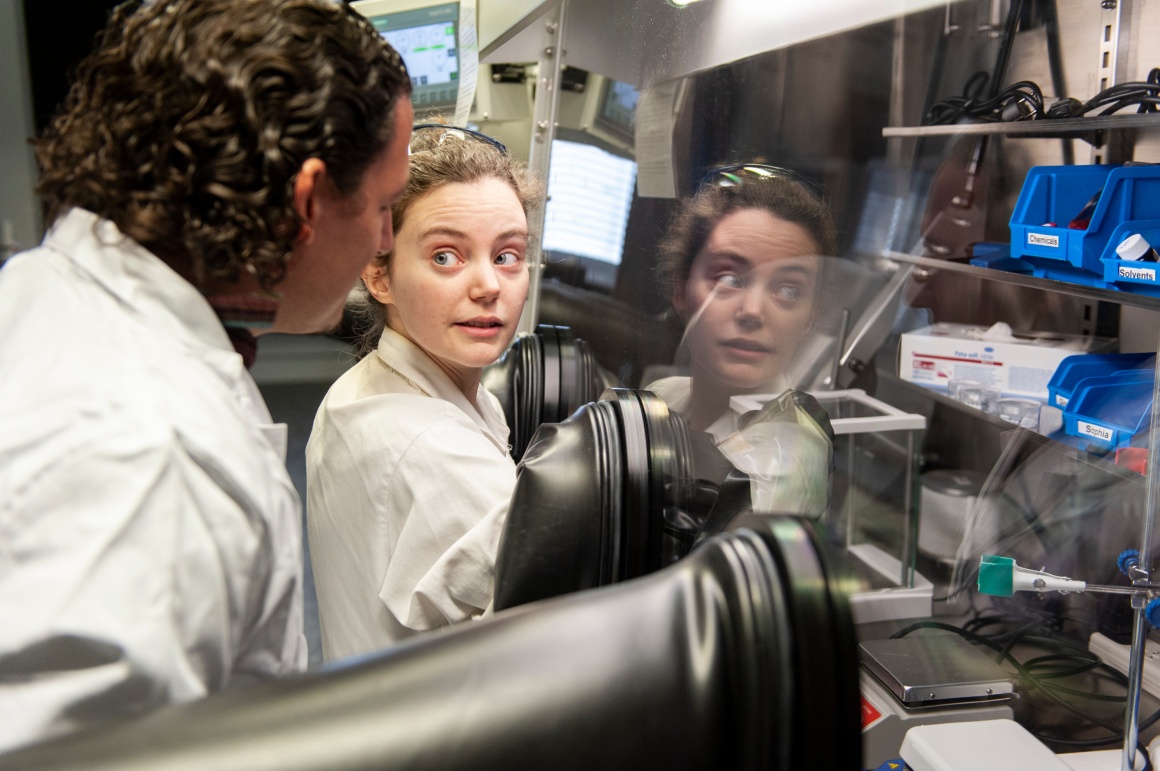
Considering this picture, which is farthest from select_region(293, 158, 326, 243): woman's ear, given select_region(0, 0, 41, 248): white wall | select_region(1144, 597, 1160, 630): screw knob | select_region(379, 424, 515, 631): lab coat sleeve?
select_region(0, 0, 41, 248): white wall

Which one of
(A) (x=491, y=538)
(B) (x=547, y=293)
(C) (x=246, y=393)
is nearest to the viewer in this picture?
(C) (x=246, y=393)

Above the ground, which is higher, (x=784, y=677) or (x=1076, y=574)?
(x=784, y=677)

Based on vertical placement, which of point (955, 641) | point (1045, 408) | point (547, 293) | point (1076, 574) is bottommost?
point (955, 641)

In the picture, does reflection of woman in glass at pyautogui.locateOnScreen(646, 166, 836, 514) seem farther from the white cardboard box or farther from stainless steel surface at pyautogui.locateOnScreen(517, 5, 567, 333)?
stainless steel surface at pyautogui.locateOnScreen(517, 5, 567, 333)

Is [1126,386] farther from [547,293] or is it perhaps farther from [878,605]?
[547,293]

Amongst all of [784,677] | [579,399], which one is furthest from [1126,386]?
[784,677]

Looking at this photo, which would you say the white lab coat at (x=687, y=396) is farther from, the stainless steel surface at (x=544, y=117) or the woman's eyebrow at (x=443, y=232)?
the stainless steel surface at (x=544, y=117)

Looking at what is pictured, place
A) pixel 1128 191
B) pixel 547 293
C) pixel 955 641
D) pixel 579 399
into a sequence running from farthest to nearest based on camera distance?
pixel 547 293
pixel 579 399
pixel 955 641
pixel 1128 191

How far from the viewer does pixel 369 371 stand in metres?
1.23

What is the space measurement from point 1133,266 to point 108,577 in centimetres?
113

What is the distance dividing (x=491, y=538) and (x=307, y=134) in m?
0.51

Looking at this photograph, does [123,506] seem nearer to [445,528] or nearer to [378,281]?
[445,528]

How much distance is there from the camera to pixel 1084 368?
1.22 m

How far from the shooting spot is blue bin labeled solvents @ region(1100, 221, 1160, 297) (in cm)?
104
